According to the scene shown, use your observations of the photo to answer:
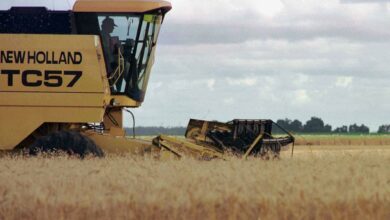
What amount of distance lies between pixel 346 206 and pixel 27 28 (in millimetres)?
10185

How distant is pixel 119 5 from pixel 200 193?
8.87 metres

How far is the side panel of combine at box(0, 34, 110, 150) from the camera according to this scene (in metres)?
19.2

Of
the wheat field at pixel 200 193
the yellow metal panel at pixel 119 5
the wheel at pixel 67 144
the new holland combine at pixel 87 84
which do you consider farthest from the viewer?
the yellow metal panel at pixel 119 5

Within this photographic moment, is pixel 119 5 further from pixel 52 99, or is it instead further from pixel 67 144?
pixel 67 144

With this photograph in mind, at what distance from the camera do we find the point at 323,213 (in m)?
11.1

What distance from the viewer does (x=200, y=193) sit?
Answer: 37.9ft

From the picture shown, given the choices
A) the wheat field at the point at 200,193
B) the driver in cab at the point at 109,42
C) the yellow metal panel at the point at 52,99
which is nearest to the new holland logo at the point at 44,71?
the yellow metal panel at the point at 52,99

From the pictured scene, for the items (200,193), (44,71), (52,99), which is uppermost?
(44,71)

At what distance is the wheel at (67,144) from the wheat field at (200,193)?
432cm

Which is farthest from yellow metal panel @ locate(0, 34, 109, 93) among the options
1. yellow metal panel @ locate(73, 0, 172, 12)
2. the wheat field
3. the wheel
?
the wheat field

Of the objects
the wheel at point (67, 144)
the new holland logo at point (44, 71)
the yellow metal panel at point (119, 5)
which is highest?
the yellow metal panel at point (119, 5)

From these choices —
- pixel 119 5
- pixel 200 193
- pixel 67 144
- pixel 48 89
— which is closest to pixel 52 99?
pixel 48 89

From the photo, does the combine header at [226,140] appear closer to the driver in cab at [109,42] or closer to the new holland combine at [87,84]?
the new holland combine at [87,84]

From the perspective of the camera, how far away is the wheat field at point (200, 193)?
11.1 meters
